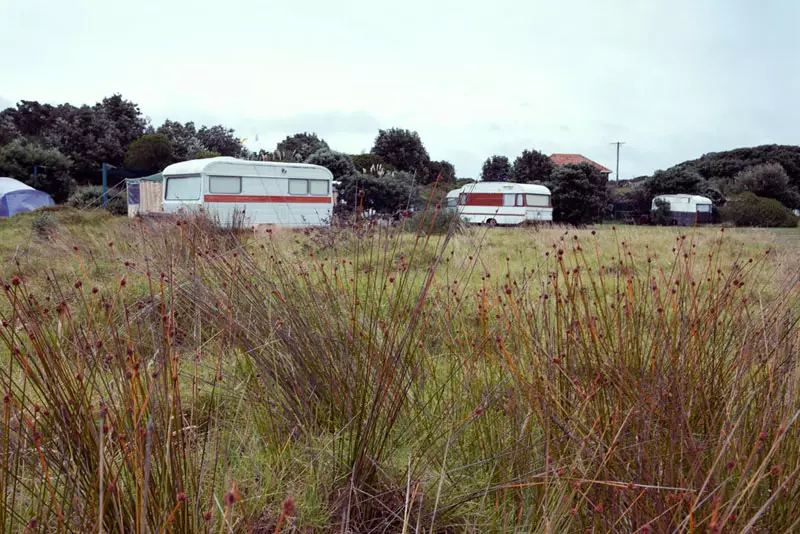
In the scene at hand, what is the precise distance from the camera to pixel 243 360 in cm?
246

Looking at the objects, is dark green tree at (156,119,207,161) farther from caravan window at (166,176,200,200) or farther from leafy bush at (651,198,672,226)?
leafy bush at (651,198,672,226)

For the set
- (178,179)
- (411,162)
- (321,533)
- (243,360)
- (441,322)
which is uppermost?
(411,162)

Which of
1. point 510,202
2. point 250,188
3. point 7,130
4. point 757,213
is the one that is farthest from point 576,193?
point 7,130

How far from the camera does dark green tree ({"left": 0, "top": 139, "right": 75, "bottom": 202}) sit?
21344 millimetres

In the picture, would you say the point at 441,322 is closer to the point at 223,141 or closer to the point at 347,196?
the point at 347,196

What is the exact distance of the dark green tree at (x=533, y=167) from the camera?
3403 cm

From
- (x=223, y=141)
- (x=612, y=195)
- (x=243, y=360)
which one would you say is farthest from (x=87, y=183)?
(x=243, y=360)

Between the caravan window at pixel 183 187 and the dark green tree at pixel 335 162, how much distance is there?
887 centimetres

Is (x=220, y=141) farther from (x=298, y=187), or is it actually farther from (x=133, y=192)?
(x=298, y=187)

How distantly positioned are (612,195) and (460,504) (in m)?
31.5

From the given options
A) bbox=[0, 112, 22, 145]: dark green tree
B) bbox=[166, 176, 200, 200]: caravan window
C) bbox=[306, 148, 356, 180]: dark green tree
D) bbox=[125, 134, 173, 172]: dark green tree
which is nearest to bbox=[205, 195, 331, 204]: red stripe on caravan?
bbox=[166, 176, 200, 200]: caravan window

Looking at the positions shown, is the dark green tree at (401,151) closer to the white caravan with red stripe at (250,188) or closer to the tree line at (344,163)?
the tree line at (344,163)

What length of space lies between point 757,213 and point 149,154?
79.6 ft

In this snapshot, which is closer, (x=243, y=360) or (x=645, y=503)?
(x=645, y=503)
